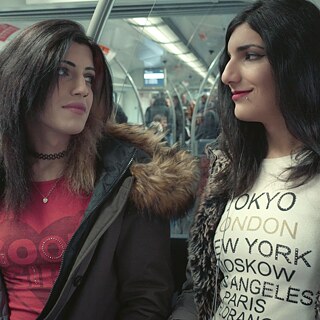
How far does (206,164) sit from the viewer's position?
1.59 m

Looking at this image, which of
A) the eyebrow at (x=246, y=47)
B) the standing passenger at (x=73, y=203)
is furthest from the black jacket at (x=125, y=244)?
the eyebrow at (x=246, y=47)

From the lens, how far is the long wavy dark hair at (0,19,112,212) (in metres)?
1.26

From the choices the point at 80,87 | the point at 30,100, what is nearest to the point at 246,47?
the point at 80,87

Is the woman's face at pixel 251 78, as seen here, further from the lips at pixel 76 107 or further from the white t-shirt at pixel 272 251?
the lips at pixel 76 107

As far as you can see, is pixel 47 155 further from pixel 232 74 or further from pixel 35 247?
pixel 232 74

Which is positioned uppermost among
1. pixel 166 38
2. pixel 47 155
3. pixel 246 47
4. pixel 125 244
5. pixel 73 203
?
pixel 166 38

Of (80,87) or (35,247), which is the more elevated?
(80,87)

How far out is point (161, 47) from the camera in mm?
4945

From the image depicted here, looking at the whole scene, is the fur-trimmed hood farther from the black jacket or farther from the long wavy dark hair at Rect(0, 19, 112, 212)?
the long wavy dark hair at Rect(0, 19, 112, 212)

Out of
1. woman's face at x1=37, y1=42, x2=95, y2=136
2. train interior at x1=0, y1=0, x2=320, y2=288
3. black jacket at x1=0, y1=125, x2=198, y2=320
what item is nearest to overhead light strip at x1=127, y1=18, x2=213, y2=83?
train interior at x1=0, y1=0, x2=320, y2=288

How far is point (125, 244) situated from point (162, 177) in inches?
9.3

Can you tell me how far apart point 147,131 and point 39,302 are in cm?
66

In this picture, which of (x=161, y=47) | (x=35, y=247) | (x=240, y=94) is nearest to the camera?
(x=240, y=94)

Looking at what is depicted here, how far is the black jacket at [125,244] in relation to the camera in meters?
1.20
